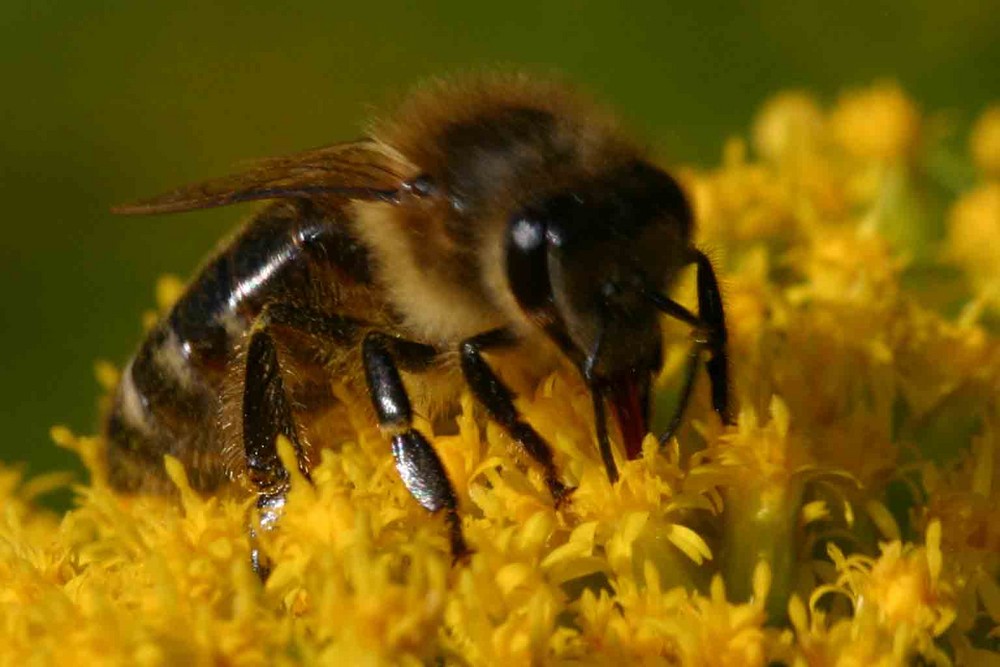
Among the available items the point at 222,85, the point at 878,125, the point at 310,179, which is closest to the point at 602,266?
the point at 310,179

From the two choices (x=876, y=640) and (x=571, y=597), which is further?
(x=571, y=597)

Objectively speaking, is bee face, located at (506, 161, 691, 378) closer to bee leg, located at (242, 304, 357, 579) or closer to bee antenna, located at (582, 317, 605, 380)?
bee antenna, located at (582, 317, 605, 380)

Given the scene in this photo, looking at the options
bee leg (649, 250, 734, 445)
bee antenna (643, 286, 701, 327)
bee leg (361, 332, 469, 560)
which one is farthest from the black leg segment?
bee leg (361, 332, 469, 560)

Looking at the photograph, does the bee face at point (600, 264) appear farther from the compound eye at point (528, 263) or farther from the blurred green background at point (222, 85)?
the blurred green background at point (222, 85)

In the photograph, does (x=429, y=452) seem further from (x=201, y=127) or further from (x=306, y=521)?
(x=201, y=127)

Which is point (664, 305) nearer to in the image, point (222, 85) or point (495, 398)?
point (495, 398)

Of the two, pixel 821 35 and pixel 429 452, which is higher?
pixel 821 35

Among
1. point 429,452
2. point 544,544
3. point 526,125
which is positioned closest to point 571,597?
point 544,544
